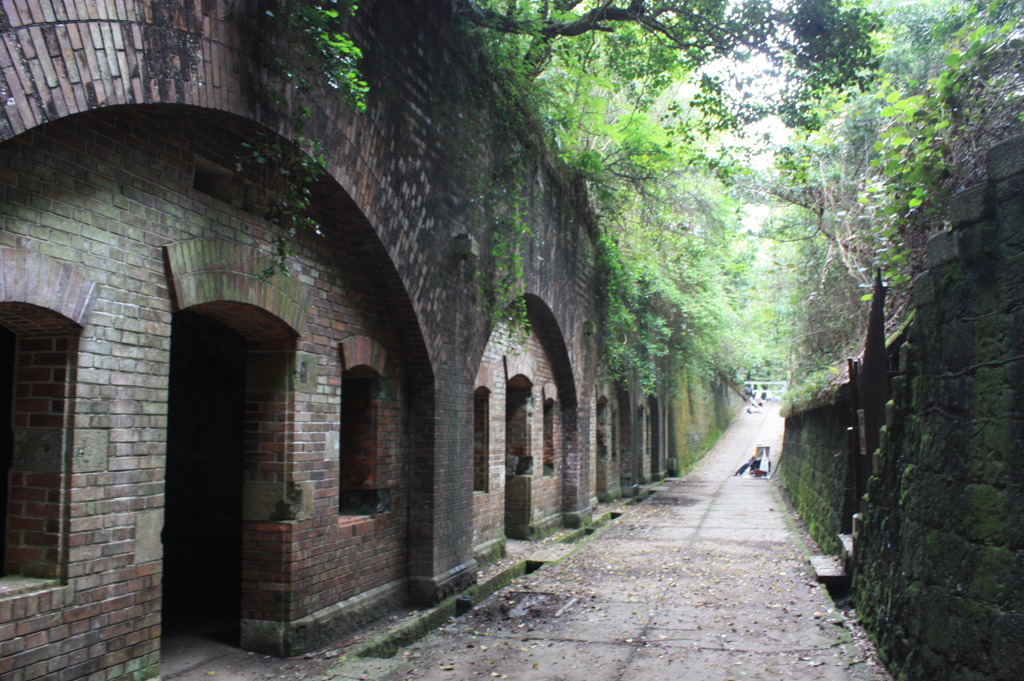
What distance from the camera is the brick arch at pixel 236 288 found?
4613mm

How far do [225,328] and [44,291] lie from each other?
130 inches

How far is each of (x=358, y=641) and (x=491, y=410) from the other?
13.5 feet

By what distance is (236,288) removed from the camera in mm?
5047

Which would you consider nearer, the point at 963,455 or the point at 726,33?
the point at 963,455

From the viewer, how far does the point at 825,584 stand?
7684 millimetres

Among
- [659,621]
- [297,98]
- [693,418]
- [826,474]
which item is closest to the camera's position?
[297,98]

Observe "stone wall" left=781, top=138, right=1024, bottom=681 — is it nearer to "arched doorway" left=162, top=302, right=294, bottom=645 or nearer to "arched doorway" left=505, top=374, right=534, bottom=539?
"arched doorway" left=162, top=302, right=294, bottom=645

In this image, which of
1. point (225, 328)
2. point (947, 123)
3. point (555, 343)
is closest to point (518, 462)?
point (555, 343)

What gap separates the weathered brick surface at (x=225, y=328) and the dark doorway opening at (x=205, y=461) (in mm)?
24

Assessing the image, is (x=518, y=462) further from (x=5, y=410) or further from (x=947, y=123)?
(x=947, y=123)

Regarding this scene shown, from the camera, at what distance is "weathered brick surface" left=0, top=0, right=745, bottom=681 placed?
3.73 metres

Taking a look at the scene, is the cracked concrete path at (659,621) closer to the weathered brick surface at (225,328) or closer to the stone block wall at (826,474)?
the stone block wall at (826,474)

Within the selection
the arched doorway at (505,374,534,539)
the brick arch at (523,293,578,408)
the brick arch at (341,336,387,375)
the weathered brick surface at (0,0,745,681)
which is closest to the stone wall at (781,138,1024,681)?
the weathered brick surface at (0,0,745,681)

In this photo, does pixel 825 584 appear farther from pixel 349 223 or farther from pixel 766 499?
pixel 766 499
